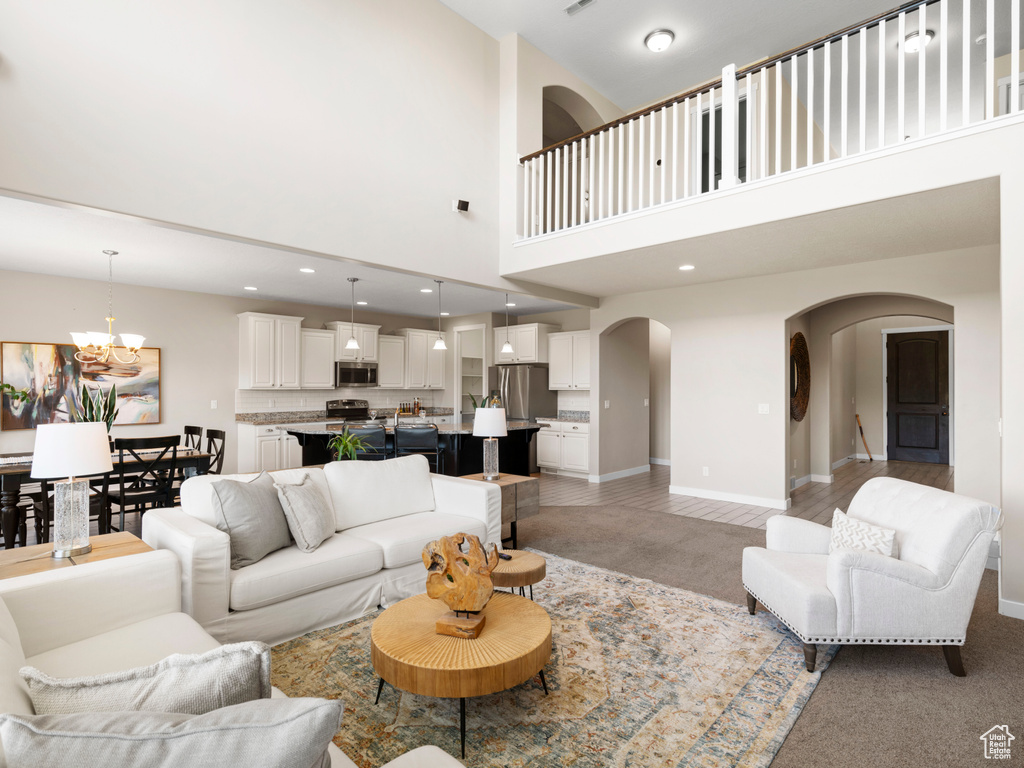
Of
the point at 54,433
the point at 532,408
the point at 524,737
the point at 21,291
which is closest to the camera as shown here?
the point at 524,737

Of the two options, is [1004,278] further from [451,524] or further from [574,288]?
[574,288]

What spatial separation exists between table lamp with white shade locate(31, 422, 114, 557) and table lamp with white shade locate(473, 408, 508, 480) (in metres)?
2.34

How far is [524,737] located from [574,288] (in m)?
5.33

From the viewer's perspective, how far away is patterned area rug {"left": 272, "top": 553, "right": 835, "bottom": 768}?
1979 millimetres

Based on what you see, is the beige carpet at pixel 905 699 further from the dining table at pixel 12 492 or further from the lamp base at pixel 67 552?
the dining table at pixel 12 492

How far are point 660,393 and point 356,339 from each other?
5217mm

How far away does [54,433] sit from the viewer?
7.32 ft

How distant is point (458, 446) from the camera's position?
6574 mm

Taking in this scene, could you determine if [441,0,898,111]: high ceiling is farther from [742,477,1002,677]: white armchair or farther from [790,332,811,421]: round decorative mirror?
[742,477,1002,677]: white armchair

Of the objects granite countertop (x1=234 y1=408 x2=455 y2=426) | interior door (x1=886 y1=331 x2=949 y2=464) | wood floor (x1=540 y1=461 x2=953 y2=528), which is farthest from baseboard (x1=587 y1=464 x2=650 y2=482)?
interior door (x1=886 y1=331 x2=949 y2=464)

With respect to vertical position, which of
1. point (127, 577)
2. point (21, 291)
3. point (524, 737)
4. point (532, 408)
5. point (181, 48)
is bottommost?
point (524, 737)

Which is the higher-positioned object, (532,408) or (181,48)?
(181,48)

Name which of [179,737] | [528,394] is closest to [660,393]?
Answer: [528,394]

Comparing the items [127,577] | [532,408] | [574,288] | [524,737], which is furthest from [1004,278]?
[532,408]
